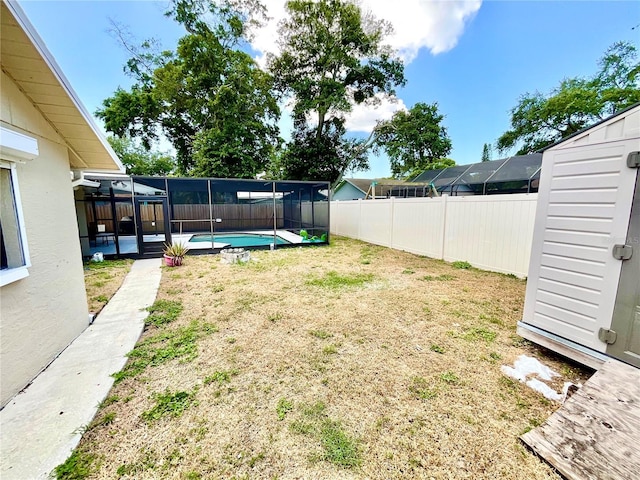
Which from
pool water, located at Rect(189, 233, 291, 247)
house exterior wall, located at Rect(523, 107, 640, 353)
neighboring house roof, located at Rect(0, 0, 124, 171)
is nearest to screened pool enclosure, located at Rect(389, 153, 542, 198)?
house exterior wall, located at Rect(523, 107, 640, 353)

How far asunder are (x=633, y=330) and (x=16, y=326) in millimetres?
5179

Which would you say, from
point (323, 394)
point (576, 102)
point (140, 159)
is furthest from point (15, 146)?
point (140, 159)

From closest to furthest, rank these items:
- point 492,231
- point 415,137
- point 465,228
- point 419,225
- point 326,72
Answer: point 492,231 → point 465,228 → point 419,225 → point 326,72 → point 415,137

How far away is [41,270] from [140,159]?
26239 millimetres

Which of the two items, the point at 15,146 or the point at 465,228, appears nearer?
the point at 15,146

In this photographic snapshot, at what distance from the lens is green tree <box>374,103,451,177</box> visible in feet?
56.6

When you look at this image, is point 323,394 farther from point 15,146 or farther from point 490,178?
point 490,178

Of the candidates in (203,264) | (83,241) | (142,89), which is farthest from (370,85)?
(83,241)

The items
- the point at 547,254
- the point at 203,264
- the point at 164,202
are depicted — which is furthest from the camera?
the point at 164,202

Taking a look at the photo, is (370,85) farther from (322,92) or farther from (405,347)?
(405,347)

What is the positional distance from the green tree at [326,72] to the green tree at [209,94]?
69.6 inches

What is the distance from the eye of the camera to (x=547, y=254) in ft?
8.62

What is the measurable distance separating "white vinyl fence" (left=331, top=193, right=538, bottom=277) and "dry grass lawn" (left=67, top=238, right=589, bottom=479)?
139 centimetres

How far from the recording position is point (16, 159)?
7.08ft
